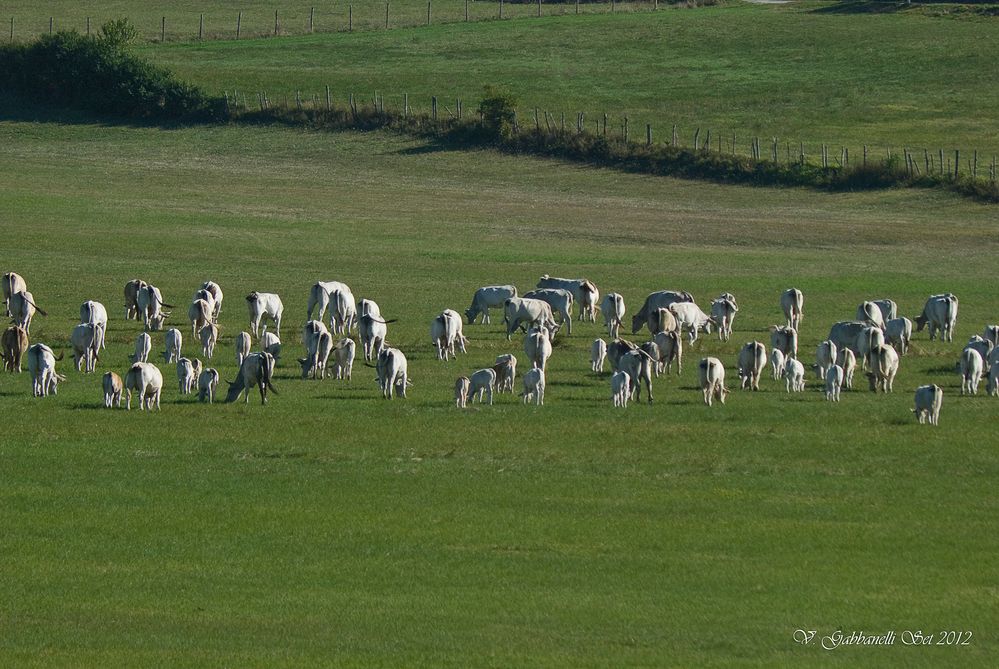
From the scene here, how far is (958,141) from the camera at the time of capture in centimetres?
7762

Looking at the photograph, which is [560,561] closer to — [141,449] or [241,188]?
[141,449]

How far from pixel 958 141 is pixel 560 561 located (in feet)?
210

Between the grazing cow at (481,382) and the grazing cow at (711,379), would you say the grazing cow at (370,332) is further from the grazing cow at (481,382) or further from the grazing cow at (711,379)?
the grazing cow at (711,379)

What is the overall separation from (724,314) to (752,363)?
704cm

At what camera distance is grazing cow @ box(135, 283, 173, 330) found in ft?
122

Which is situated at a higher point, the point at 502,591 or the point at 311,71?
Result: the point at 311,71

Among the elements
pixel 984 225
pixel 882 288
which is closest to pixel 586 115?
pixel 984 225

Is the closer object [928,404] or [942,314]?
[928,404]

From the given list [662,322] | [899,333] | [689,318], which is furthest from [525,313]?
[899,333]

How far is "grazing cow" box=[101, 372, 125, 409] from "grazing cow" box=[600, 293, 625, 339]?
44.2 ft

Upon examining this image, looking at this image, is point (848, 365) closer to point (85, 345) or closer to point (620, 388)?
point (620, 388)

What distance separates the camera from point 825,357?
31406 mm

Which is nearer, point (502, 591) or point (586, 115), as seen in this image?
point (502, 591)

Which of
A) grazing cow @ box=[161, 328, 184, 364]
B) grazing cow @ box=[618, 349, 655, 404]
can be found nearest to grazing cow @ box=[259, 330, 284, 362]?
grazing cow @ box=[161, 328, 184, 364]
